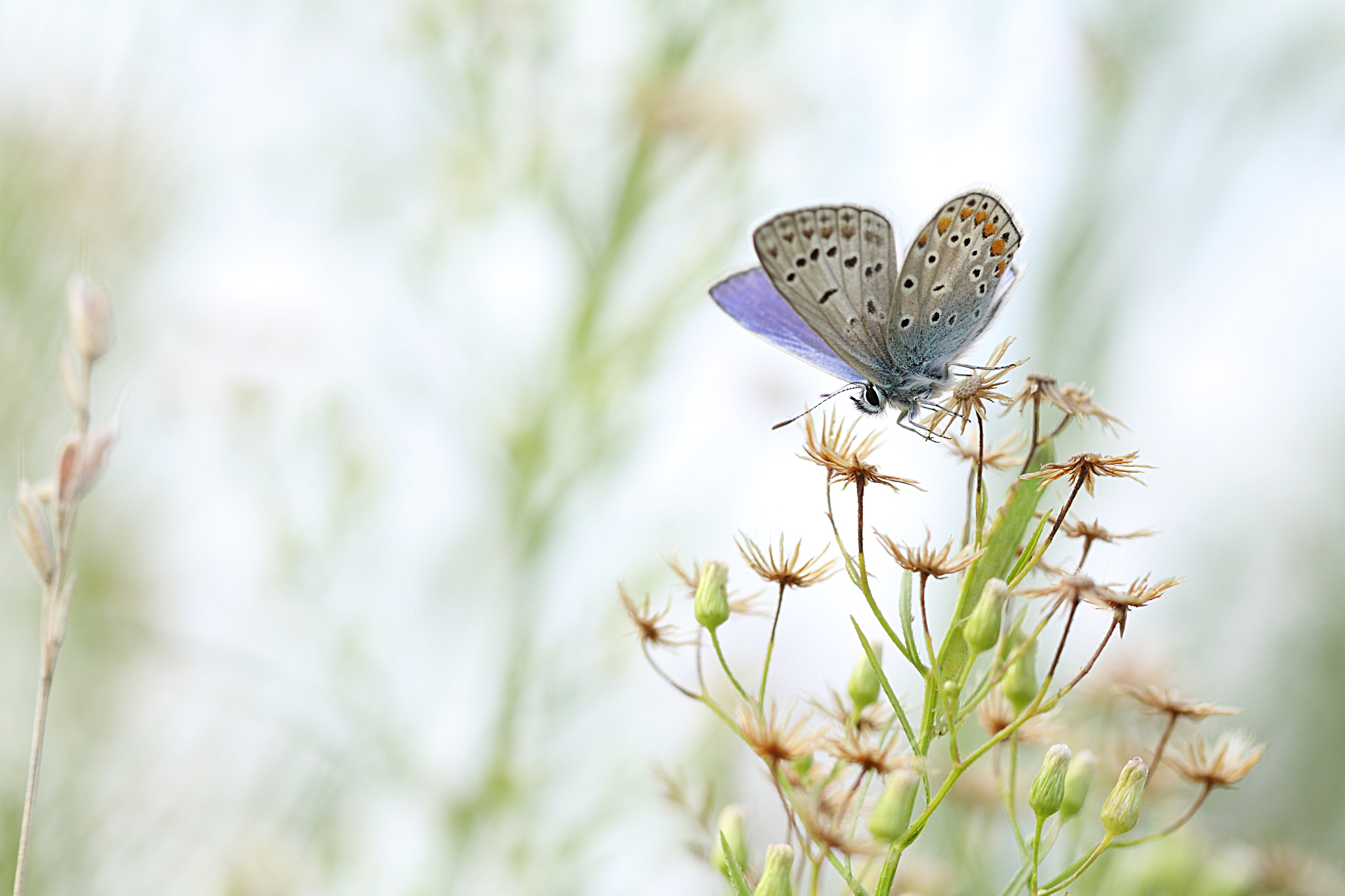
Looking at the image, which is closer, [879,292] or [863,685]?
[863,685]

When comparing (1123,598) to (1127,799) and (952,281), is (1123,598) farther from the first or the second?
(952,281)

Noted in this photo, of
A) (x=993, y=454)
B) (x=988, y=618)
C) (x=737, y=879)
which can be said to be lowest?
(x=737, y=879)

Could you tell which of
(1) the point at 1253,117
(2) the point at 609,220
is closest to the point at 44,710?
(2) the point at 609,220

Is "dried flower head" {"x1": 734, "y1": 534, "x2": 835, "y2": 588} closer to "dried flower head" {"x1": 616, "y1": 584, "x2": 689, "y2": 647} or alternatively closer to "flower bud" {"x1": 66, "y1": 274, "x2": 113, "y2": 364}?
"dried flower head" {"x1": 616, "y1": 584, "x2": 689, "y2": 647}

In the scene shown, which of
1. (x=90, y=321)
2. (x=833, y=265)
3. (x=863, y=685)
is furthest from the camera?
(x=833, y=265)

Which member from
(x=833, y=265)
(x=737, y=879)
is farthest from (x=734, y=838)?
(x=833, y=265)

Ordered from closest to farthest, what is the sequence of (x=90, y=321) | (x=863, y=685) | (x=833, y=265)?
(x=90, y=321) < (x=863, y=685) < (x=833, y=265)

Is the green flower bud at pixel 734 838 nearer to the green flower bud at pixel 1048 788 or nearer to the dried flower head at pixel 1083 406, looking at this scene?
the green flower bud at pixel 1048 788

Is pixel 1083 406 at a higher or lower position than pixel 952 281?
lower

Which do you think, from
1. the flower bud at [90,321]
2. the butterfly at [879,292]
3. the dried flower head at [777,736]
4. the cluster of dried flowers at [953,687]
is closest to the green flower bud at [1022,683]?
the cluster of dried flowers at [953,687]
